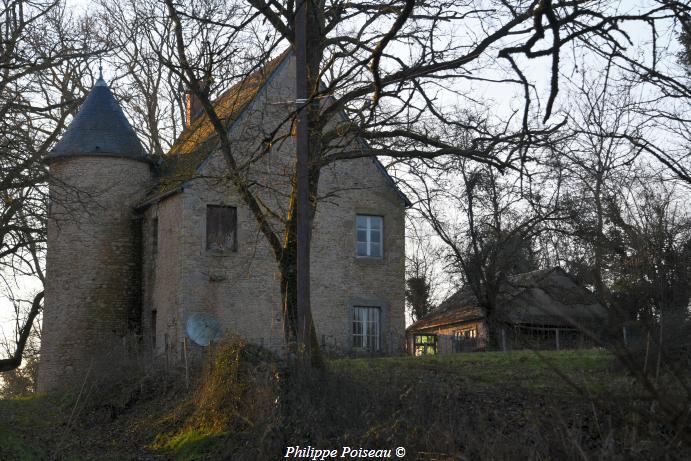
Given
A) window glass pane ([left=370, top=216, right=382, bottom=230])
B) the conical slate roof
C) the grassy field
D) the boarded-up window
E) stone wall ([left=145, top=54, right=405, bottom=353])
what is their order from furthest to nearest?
window glass pane ([left=370, top=216, right=382, bottom=230])
the conical slate roof
the boarded-up window
stone wall ([left=145, top=54, right=405, bottom=353])
the grassy field

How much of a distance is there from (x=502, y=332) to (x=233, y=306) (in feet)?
32.7

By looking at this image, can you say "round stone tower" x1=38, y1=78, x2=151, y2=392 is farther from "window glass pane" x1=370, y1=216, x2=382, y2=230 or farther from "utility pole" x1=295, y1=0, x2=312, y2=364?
"utility pole" x1=295, y1=0, x2=312, y2=364

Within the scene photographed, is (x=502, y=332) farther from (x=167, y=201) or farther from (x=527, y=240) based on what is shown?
(x=167, y=201)

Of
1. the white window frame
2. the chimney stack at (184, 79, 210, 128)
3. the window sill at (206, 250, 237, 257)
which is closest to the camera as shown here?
the window sill at (206, 250, 237, 257)

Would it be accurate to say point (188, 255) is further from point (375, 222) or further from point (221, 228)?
Answer: point (375, 222)

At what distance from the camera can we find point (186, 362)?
16812 millimetres

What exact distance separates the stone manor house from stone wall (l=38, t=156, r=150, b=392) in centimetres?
3

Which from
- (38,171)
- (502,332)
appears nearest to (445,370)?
(38,171)

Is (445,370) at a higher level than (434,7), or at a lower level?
lower

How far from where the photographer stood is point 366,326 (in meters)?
28.5

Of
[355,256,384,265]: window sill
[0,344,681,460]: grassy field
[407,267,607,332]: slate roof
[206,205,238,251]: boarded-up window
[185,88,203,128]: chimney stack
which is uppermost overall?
[185,88,203,128]: chimney stack

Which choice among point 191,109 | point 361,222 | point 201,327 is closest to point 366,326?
point 361,222

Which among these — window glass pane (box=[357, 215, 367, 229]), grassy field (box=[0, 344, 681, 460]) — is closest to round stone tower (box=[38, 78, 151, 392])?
window glass pane (box=[357, 215, 367, 229])

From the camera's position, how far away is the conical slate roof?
29.3 m
